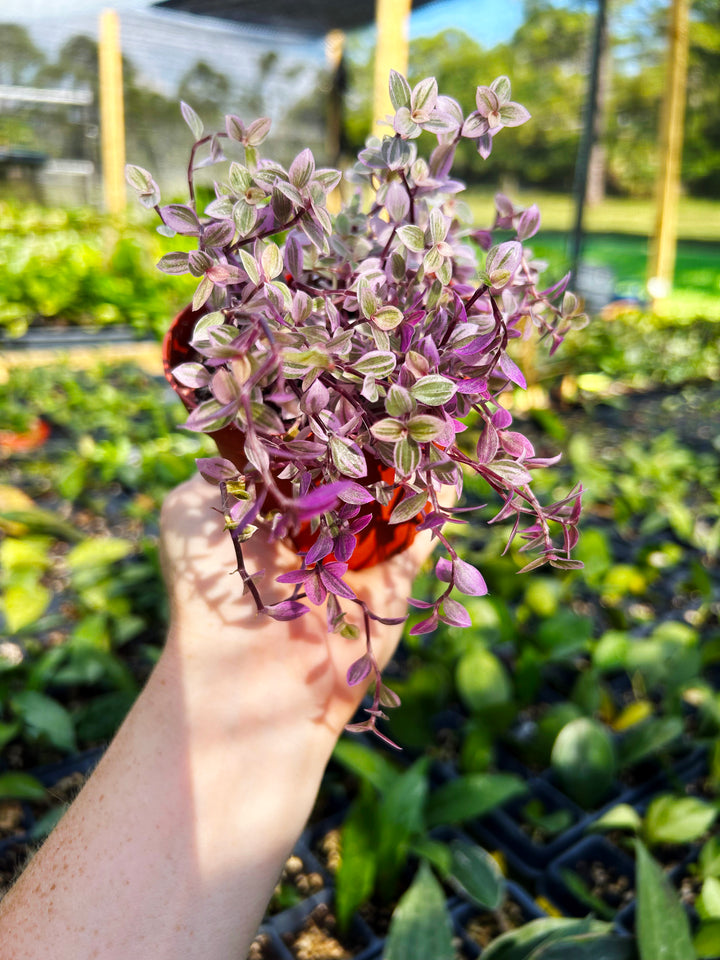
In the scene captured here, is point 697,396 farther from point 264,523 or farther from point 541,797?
point 264,523

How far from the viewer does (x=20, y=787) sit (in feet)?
3.01

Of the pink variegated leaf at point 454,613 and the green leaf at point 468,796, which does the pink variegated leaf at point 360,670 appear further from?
the green leaf at point 468,796

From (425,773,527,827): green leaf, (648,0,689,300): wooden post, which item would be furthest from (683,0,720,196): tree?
(425,773,527,827): green leaf

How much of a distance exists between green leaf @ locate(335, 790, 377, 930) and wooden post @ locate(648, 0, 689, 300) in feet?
12.1

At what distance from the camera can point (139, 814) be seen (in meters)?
0.50

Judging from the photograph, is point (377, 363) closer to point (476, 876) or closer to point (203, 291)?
point (203, 291)

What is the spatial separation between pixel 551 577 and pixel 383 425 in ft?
3.66

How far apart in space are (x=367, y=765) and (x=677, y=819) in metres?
0.39

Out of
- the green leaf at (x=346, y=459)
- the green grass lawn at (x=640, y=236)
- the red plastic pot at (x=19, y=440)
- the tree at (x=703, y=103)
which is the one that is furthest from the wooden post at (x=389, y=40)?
the tree at (x=703, y=103)

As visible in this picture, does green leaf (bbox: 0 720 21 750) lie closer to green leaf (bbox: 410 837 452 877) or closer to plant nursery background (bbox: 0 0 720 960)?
plant nursery background (bbox: 0 0 720 960)

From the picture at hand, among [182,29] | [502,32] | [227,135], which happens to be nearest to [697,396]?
[227,135]

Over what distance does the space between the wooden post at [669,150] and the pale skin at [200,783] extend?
3825 mm

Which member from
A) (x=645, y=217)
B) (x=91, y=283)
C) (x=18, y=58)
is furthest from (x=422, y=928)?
(x=645, y=217)

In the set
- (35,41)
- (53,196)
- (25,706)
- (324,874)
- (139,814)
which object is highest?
(35,41)
